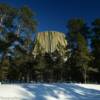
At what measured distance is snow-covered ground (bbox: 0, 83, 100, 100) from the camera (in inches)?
932

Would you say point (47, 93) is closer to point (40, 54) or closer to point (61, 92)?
point (61, 92)

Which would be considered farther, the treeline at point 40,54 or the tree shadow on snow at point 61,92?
the treeline at point 40,54

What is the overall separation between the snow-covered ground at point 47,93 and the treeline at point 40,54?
1622 centimetres

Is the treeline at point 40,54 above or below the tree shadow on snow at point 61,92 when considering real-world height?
above

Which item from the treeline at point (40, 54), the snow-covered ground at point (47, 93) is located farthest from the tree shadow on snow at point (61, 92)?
the treeline at point (40, 54)

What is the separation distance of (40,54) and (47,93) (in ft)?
106

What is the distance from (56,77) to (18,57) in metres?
17.5

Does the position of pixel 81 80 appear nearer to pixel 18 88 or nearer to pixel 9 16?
pixel 9 16

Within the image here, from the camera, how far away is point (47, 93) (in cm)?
2502

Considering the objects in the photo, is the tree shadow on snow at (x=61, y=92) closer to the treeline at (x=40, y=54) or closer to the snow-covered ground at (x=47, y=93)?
the snow-covered ground at (x=47, y=93)

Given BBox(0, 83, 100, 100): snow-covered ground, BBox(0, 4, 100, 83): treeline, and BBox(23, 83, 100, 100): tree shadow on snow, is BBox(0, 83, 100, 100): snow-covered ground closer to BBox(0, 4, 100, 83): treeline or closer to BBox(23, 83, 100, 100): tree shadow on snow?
BBox(23, 83, 100, 100): tree shadow on snow

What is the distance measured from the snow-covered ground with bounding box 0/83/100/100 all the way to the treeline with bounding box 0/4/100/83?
639 inches

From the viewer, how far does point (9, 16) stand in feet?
137

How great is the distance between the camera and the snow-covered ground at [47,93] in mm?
23663
